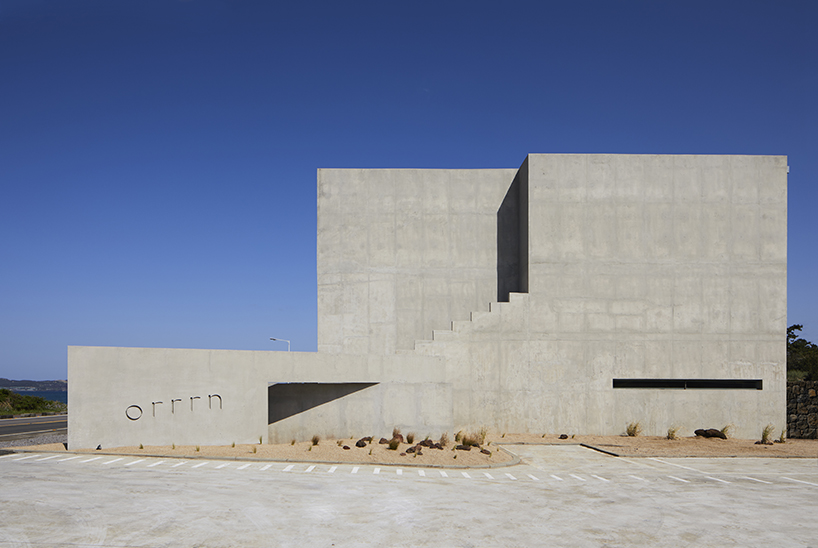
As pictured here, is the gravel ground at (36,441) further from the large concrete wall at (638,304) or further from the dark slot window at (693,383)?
the dark slot window at (693,383)

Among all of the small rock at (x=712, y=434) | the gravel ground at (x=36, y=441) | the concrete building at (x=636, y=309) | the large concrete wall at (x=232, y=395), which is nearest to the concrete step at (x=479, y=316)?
the concrete building at (x=636, y=309)

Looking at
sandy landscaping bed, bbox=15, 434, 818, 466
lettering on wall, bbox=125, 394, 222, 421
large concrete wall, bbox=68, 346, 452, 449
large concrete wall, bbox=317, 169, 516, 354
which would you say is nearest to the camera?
sandy landscaping bed, bbox=15, 434, 818, 466

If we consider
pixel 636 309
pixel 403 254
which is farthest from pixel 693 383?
pixel 403 254

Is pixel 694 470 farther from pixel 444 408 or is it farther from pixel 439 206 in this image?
pixel 439 206

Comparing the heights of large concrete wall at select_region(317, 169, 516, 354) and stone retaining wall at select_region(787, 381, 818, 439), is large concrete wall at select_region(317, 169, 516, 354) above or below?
above

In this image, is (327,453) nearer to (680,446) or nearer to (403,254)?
(403,254)

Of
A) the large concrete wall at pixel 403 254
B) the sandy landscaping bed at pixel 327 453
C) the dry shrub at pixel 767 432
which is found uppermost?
the large concrete wall at pixel 403 254

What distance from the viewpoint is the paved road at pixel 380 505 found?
28.6 ft

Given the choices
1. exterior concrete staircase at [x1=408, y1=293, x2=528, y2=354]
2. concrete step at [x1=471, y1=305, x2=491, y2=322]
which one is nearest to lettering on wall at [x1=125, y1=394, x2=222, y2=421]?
exterior concrete staircase at [x1=408, y1=293, x2=528, y2=354]

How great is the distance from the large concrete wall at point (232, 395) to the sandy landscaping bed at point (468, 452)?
0.54m

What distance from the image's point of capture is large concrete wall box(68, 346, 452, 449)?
16.2 metres

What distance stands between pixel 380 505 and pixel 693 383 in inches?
736

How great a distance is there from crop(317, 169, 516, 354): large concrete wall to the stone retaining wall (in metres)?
13.1

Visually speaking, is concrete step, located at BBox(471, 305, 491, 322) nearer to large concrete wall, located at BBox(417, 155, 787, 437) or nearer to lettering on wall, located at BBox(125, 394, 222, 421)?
large concrete wall, located at BBox(417, 155, 787, 437)
